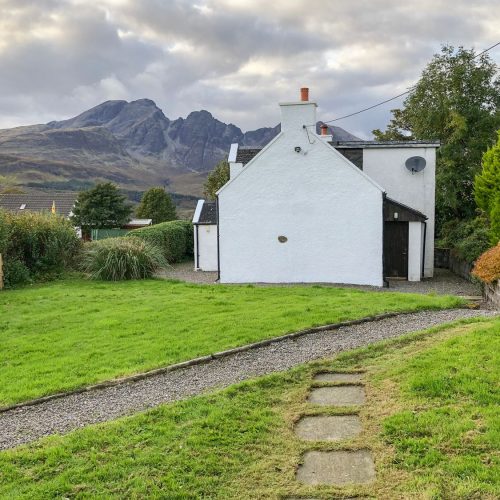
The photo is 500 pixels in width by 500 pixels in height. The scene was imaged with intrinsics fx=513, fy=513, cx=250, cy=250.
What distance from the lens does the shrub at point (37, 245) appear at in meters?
19.6

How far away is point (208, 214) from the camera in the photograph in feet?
88.0

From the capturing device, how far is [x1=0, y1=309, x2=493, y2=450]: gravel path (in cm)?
619

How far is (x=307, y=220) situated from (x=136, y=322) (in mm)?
9111

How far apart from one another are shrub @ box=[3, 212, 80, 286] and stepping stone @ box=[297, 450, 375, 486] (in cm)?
1710

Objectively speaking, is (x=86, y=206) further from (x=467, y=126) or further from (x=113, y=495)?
(x=113, y=495)

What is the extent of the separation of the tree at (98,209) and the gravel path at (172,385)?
1563 inches

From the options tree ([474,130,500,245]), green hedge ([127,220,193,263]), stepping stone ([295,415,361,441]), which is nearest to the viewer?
stepping stone ([295,415,361,441])

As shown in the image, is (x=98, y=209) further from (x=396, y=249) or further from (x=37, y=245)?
(x=396, y=249)

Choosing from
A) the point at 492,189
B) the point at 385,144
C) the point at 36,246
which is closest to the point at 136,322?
the point at 36,246

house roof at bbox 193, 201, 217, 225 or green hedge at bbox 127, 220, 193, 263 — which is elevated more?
house roof at bbox 193, 201, 217, 225

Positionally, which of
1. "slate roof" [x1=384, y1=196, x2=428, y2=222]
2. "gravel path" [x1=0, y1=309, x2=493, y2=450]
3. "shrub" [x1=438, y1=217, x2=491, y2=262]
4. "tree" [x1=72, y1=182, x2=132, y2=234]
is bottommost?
"gravel path" [x1=0, y1=309, x2=493, y2=450]

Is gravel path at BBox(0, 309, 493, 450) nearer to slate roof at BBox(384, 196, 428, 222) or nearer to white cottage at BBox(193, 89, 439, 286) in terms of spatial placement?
white cottage at BBox(193, 89, 439, 286)

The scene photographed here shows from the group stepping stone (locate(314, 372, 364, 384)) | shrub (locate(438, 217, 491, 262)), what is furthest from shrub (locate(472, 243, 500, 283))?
stepping stone (locate(314, 372, 364, 384))

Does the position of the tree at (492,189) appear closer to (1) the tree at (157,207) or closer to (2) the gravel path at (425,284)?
(2) the gravel path at (425,284)
